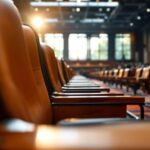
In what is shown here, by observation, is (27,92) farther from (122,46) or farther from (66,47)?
(122,46)

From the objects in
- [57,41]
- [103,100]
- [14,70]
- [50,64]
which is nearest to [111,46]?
[57,41]

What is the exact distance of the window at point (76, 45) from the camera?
27000 mm

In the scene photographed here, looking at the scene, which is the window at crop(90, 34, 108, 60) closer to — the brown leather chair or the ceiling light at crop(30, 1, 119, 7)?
the ceiling light at crop(30, 1, 119, 7)

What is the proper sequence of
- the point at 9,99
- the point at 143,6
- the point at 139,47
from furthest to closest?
the point at 139,47, the point at 143,6, the point at 9,99

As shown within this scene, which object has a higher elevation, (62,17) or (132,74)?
(62,17)

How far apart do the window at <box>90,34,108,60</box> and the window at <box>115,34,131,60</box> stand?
2.74 ft

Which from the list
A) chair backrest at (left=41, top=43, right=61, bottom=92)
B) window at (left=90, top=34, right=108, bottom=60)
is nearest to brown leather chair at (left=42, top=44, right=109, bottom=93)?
chair backrest at (left=41, top=43, right=61, bottom=92)

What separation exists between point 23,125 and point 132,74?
10.7 meters

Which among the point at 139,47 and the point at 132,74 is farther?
the point at 139,47

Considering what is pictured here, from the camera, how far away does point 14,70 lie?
87 cm

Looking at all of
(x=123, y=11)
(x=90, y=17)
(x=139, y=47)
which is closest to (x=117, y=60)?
(x=139, y=47)

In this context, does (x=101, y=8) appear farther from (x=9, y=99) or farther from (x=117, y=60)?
(x=9, y=99)

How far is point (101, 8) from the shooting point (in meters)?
20.4

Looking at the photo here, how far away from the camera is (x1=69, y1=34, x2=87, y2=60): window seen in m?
27.0
